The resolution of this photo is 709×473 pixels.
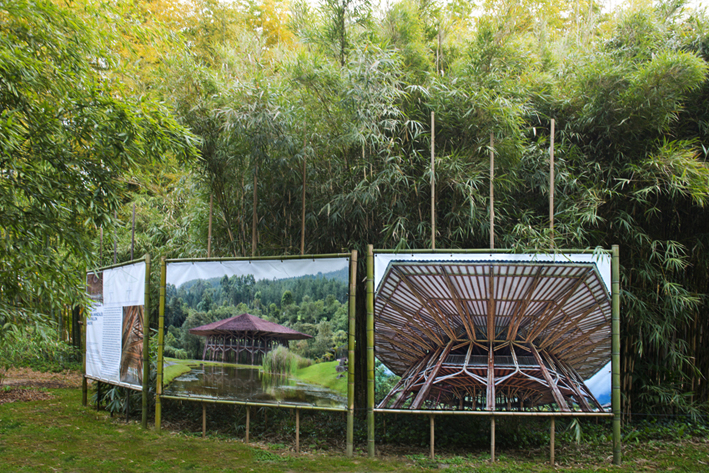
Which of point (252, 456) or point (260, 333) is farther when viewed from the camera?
point (260, 333)

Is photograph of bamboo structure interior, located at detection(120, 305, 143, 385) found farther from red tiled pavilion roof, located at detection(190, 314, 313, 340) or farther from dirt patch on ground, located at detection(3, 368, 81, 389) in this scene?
dirt patch on ground, located at detection(3, 368, 81, 389)

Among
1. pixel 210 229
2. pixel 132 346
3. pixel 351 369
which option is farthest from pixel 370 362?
pixel 132 346

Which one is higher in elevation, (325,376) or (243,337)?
(243,337)

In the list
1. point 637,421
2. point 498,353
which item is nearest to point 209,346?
point 498,353

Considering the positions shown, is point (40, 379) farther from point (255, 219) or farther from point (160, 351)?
point (255, 219)

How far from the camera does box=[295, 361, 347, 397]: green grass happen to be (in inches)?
151

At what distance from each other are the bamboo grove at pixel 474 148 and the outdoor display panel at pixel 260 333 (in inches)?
19.1

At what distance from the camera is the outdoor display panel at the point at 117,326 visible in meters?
4.80

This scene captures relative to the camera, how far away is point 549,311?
12.3 feet

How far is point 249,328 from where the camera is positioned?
4.10 meters

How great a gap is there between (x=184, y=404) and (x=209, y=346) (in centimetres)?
116

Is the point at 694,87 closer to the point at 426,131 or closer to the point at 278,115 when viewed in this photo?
the point at 426,131

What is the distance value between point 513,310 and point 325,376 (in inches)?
63.9

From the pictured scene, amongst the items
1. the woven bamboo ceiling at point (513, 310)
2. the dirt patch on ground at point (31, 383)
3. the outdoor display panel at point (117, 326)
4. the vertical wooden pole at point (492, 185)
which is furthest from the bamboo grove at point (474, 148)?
the dirt patch on ground at point (31, 383)
